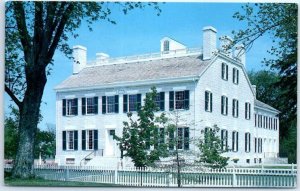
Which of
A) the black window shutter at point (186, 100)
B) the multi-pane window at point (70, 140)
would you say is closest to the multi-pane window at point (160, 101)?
the black window shutter at point (186, 100)

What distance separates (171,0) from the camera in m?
8.84

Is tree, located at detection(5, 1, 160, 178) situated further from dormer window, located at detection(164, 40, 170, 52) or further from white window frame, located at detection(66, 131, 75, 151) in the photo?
dormer window, located at detection(164, 40, 170, 52)

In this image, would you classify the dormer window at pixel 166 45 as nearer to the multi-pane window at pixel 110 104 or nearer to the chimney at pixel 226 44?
the chimney at pixel 226 44

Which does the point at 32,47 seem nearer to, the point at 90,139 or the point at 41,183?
the point at 90,139

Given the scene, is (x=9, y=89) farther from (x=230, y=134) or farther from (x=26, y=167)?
(x=230, y=134)

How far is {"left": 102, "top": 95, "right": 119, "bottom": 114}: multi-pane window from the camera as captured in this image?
9.76 meters

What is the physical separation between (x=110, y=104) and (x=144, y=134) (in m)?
0.90

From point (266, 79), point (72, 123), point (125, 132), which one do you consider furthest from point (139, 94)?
point (266, 79)

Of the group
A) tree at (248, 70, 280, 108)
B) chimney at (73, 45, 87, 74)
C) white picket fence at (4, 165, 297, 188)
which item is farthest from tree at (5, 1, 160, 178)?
tree at (248, 70, 280, 108)

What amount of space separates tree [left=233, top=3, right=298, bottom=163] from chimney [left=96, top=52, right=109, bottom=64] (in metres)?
2.28

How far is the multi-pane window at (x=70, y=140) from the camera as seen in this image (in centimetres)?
969

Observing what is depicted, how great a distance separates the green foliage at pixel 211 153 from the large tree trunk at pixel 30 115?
3.00m

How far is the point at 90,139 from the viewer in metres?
9.98

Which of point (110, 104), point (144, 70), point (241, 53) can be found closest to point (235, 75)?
point (241, 53)
